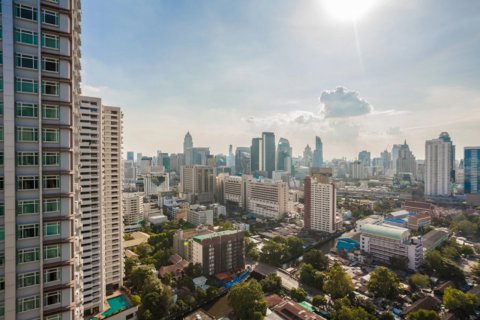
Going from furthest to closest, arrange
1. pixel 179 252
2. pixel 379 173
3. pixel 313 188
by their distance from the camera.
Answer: pixel 379 173
pixel 313 188
pixel 179 252

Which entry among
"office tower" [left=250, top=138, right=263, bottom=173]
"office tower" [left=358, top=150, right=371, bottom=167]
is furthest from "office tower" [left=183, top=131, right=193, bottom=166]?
"office tower" [left=358, top=150, right=371, bottom=167]

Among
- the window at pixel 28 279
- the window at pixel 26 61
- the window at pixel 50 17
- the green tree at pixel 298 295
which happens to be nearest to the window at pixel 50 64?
the window at pixel 26 61

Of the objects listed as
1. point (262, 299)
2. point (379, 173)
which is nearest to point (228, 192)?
→ point (262, 299)

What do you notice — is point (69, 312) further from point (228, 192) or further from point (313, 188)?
point (228, 192)

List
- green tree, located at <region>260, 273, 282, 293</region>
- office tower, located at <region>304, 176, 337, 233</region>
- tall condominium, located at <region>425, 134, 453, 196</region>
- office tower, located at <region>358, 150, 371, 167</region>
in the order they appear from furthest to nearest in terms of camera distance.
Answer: office tower, located at <region>358, 150, 371, 167</region> → tall condominium, located at <region>425, 134, 453, 196</region> → office tower, located at <region>304, 176, 337, 233</region> → green tree, located at <region>260, 273, 282, 293</region>

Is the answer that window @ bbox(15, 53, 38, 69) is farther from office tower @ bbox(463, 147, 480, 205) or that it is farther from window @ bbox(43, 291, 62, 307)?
office tower @ bbox(463, 147, 480, 205)

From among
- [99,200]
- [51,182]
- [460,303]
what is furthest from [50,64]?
[460,303]

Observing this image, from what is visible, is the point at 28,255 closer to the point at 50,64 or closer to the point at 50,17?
the point at 50,64
